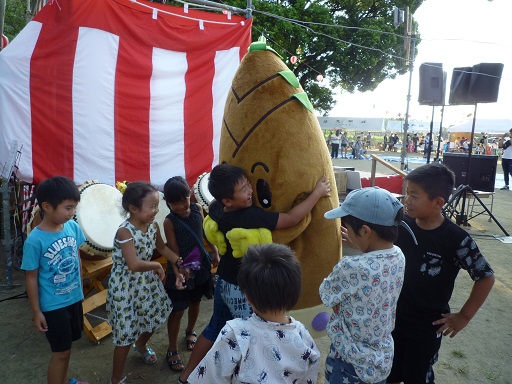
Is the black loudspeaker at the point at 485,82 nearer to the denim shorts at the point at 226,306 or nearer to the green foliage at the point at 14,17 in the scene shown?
the denim shorts at the point at 226,306

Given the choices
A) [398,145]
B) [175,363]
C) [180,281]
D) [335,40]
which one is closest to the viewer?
[180,281]

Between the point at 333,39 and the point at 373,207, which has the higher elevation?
the point at 333,39

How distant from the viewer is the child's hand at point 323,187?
2307mm

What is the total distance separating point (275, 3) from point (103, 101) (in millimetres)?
13617

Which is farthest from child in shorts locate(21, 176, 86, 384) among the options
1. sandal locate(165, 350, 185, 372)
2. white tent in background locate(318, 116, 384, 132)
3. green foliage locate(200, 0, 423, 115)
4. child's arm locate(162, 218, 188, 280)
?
Result: white tent in background locate(318, 116, 384, 132)

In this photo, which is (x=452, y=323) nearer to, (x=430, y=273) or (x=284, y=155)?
(x=430, y=273)

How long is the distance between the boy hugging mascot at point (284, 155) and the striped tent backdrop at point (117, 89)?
90.5 inches

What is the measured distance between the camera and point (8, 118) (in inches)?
151

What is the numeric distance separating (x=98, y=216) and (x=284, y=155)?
1.98m

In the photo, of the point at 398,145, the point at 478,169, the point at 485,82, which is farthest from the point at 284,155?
the point at 398,145

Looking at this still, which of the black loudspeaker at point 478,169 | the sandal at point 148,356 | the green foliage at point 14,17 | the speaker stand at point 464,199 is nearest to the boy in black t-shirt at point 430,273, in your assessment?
the sandal at point 148,356

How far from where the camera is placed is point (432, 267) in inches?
77.1

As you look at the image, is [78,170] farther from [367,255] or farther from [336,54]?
[336,54]

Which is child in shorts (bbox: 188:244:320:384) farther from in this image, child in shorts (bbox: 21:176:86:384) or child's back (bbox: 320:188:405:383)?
child in shorts (bbox: 21:176:86:384)
